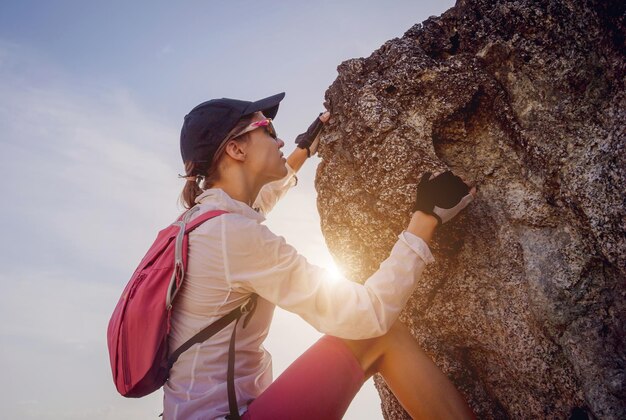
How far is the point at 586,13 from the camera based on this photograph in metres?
4.19

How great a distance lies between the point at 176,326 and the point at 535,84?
400 cm

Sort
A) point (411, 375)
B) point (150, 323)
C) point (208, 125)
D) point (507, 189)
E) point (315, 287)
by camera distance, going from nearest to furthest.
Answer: point (150, 323) < point (315, 287) < point (411, 375) < point (208, 125) < point (507, 189)

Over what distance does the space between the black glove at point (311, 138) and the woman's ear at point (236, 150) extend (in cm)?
152

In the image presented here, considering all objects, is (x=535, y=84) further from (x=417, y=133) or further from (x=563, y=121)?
(x=417, y=133)

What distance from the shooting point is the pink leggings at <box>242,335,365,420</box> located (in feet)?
10.4

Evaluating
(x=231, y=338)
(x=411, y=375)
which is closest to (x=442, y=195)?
(x=411, y=375)

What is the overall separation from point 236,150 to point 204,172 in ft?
1.29

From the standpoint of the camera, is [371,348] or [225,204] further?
[225,204]

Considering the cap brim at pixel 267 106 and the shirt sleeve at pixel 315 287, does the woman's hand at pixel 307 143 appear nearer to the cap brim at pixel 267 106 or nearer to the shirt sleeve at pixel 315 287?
the cap brim at pixel 267 106

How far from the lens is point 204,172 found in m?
4.45

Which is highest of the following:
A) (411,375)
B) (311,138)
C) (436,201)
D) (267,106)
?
(267,106)

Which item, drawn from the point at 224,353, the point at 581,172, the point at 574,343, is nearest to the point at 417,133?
the point at 581,172

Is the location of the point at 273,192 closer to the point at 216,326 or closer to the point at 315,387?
the point at 216,326

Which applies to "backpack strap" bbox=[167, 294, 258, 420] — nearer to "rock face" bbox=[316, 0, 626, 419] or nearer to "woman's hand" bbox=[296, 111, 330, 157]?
"rock face" bbox=[316, 0, 626, 419]
